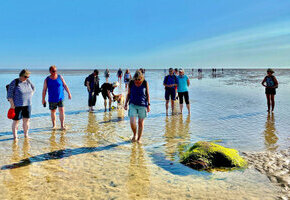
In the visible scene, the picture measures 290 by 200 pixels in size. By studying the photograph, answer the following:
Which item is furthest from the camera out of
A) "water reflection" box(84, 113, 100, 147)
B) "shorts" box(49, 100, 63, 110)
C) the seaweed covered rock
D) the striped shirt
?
"shorts" box(49, 100, 63, 110)

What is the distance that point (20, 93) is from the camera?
20.0ft

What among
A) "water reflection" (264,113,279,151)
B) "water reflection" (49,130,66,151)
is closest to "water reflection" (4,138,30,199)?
"water reflection" (49,130,66,151)

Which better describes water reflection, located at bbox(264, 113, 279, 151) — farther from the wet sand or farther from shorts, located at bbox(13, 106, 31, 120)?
shorts, located at bbox(13, 106, 31, 120)

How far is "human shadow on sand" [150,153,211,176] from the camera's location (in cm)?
436

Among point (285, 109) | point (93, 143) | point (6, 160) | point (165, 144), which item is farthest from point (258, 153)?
point (285, 109)

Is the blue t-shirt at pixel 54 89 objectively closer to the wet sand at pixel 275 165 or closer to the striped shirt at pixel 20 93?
the striped shirt at pixel 20 93

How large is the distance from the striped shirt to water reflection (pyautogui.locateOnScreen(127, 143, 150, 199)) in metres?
3.18

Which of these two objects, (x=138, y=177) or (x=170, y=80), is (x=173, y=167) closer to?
(x=138, y=177)

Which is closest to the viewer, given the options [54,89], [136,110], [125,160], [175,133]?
[125,160]

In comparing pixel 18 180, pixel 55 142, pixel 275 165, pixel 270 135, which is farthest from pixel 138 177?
pixel 270 135

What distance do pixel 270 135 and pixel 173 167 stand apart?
3951 millimetres

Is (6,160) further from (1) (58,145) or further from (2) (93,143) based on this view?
(2) (93,143)

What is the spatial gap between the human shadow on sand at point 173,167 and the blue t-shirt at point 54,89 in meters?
3.68

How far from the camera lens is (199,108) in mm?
11938
